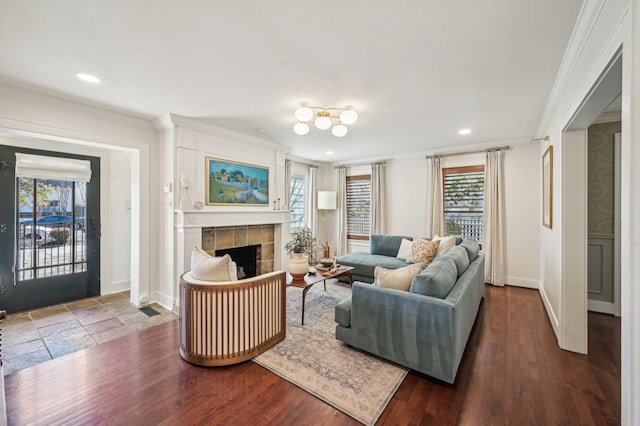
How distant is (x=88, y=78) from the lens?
2480 mm

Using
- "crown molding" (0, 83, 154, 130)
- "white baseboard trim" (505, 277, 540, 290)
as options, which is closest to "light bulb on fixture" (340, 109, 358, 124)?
"crown molding" (0, 83, 154, 130)

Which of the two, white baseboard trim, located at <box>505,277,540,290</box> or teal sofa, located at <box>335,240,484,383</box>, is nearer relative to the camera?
teal sofa, located at <box>335,240,484,383</box>

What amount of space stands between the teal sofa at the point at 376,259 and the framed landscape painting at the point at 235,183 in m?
1.89

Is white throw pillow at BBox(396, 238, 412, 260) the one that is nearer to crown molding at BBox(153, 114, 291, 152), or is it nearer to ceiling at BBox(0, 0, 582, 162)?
ceiling at BBox(0, 0, 582, 162)

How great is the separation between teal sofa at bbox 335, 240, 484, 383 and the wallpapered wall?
2.42m

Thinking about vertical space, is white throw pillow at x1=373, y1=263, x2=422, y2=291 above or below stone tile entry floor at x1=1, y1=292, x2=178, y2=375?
above

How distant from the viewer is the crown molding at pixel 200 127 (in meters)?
3.53

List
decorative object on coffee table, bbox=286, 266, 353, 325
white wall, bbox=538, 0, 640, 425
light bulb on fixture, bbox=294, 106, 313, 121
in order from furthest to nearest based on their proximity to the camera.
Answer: decorative object on coffee table, bbox=286, 266, 353, 325
light bulb on fixture, bbox=294, 106, 313, 121
white wall, bbox=538, 0, 640, 425

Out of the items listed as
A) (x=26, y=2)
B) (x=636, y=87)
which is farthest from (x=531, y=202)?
(x=26, y=2)

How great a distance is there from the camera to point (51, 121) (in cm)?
292

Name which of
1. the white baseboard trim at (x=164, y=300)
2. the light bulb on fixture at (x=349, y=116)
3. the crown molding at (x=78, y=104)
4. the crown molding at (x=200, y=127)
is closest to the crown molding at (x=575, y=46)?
the light bulb on fixture at (x=349, y=116)

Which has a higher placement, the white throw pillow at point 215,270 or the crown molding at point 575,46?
the crown molding at point 575,46

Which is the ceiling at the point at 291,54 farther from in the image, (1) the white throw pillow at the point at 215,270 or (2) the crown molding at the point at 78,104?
(1) the white throw pillow at the point at 215,270

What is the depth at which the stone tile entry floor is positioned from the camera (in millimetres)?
2488
